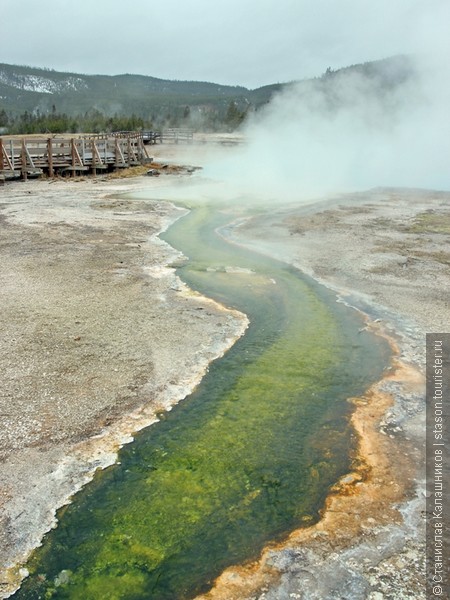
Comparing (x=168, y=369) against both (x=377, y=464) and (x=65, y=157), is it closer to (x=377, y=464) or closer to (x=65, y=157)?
(x=377, y=464)

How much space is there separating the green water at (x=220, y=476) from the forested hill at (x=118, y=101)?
31269mm

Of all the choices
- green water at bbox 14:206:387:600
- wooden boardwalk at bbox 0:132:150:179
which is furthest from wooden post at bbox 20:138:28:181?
green water at bbox 14:206:387:600

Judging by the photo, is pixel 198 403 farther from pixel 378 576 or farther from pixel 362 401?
pixel 378 576

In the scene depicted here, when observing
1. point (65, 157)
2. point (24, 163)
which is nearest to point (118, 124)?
point (65, 157)

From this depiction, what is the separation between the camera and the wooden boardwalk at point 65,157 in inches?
796

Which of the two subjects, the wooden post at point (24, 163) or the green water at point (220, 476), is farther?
the wooden post at point (24, 163)

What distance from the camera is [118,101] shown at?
11456cm

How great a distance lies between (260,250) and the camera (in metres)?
10.3

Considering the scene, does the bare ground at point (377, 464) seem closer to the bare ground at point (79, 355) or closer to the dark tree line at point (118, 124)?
the bare ground at point (79, 355)

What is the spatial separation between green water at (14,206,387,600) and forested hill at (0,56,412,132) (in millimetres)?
31269

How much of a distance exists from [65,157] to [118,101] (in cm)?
9895

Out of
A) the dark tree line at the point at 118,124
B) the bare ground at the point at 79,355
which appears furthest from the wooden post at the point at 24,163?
the dark tree line at the point at 118,124

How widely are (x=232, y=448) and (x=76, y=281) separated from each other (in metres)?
4.23

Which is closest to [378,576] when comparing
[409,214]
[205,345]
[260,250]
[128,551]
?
[128,551]
